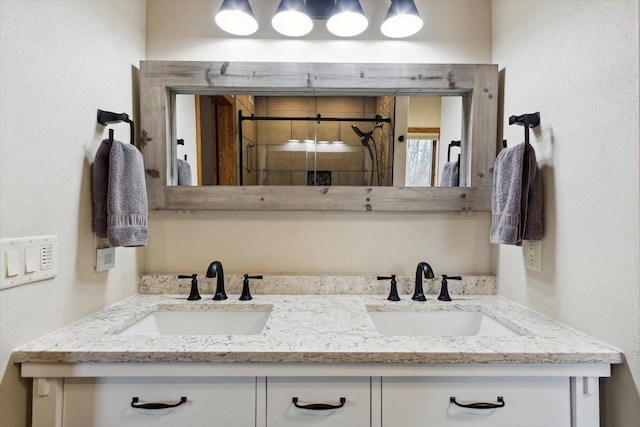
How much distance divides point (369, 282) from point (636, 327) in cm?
86

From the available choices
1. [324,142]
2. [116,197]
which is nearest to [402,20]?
[324,142]

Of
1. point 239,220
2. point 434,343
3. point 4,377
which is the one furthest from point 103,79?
point 434,343

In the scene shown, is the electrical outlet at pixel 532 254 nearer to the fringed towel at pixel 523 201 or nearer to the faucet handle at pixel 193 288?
the fringed towel at pixel 523 201

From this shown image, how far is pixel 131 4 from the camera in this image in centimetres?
135

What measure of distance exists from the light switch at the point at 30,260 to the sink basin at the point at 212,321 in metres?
0.48

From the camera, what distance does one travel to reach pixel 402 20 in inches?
54.3

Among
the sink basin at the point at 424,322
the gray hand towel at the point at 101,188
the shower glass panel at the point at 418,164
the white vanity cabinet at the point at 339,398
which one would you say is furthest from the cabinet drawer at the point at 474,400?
the gray hand towel at the point at 101,188

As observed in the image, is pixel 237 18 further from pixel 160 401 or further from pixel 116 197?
pixel 160 401

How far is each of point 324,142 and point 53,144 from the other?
98 cm

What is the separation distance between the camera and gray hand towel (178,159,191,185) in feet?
4.78

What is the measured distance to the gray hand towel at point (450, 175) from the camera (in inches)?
57.1

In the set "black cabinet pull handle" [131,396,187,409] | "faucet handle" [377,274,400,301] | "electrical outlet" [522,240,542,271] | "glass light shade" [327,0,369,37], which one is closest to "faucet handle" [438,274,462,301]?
"faucet handle" [377,274,400,301]

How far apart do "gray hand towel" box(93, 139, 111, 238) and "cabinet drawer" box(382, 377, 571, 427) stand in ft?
3.57

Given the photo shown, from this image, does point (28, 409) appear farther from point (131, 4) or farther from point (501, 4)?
point (501, 4)
